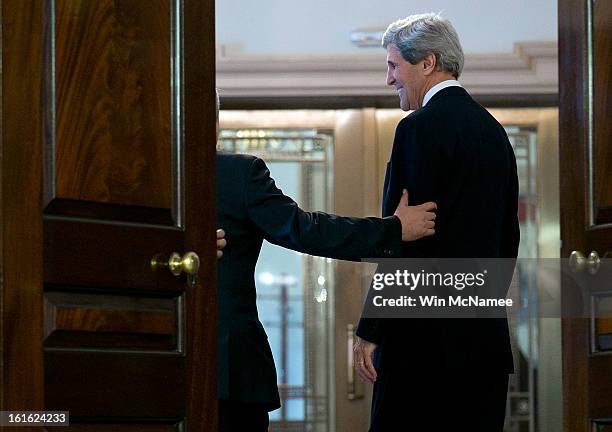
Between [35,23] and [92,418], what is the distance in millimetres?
773

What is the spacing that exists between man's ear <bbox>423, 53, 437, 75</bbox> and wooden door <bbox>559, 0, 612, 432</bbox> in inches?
14.0

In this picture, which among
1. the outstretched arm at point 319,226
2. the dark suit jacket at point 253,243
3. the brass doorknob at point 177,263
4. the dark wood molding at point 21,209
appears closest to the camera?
the dark wood molding at point 21,209

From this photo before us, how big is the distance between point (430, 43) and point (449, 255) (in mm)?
603

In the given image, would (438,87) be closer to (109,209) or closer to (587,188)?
(587,188)

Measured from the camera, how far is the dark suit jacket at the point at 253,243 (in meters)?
3.07

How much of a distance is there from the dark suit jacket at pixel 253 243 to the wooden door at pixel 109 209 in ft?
1.21

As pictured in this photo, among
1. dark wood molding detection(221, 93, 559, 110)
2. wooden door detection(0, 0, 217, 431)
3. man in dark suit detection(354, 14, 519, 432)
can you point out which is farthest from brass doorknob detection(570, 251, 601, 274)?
dark wood molding detection(221, 93, 559, 110)

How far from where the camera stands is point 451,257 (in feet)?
10.3

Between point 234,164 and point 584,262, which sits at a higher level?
point 234,164

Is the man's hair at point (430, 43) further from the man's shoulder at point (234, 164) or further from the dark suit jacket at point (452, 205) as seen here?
the man's shoulder at point (234, 164)

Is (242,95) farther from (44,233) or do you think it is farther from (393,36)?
(44,233)

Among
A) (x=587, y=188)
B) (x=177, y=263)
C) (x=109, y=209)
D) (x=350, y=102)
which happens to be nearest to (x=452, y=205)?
(x=587, y=188)

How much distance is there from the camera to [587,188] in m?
3.15

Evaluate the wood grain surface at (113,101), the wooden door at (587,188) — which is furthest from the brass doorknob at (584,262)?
the wood grain surface at (113,101)
